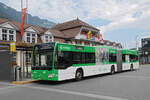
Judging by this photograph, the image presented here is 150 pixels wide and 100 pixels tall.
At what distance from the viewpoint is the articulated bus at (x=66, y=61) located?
10.8m

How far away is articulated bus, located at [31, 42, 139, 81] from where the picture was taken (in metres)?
10.8

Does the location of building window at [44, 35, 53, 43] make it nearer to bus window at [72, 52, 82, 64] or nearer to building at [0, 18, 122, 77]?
building at [0, 18, 122, 77]

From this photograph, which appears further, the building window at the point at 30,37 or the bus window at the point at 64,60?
the building window at the point at 30,37

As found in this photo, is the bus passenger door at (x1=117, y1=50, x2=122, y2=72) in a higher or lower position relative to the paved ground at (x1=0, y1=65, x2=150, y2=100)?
higher

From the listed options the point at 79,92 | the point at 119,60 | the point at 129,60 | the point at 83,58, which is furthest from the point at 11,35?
the point at 129,60

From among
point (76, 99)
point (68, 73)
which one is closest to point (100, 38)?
point (68, 73)

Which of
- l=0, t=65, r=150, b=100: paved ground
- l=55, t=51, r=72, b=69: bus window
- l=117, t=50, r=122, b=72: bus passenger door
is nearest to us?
l=0, t=65, r=150, b=100: paved ground

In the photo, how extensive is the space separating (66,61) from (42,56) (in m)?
1.77

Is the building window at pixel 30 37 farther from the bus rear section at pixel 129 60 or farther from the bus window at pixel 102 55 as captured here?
the bus rear section at pixel 129 60

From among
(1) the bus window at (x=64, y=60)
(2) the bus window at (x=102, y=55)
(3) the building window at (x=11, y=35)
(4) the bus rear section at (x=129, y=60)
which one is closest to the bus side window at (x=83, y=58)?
(1) the bus window at (x=64, y=60)

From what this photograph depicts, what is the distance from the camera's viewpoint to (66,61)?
37.9 feet

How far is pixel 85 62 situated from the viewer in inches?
532

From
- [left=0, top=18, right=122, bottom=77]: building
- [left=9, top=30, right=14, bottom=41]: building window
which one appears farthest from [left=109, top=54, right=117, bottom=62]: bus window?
[left=9, top=30, right=14, bottom=41]: building window

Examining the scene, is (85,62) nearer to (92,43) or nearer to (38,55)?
(38,55)
